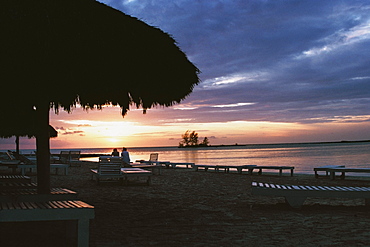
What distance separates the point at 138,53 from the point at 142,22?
0.76 meters

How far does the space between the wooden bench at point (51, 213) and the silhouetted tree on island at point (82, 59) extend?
5.39 feet

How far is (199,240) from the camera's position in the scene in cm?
482

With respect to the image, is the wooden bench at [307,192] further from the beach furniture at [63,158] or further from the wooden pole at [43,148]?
the beach furniture at [63,158]

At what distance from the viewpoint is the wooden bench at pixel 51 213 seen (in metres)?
3.89

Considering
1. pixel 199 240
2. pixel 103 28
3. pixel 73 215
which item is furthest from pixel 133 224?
pixel 103 28

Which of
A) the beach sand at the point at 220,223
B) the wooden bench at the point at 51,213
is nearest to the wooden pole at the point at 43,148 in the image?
the beach sand at the point at 220,223

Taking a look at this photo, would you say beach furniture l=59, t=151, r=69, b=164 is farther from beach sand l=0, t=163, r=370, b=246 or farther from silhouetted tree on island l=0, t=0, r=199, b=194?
silhouetted tree on island l=0, t=0, r=199, b=194

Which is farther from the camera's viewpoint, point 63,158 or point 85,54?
point 63,158

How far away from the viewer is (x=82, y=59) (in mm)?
4758

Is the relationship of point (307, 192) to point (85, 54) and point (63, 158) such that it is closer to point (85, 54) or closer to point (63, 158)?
point (85, 54)

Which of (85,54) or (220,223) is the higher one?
(85,54)

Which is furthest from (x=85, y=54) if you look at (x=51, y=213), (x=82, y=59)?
(x=51, y=213)

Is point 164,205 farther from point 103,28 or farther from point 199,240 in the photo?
point 103,28

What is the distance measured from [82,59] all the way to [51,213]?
1917 mm
